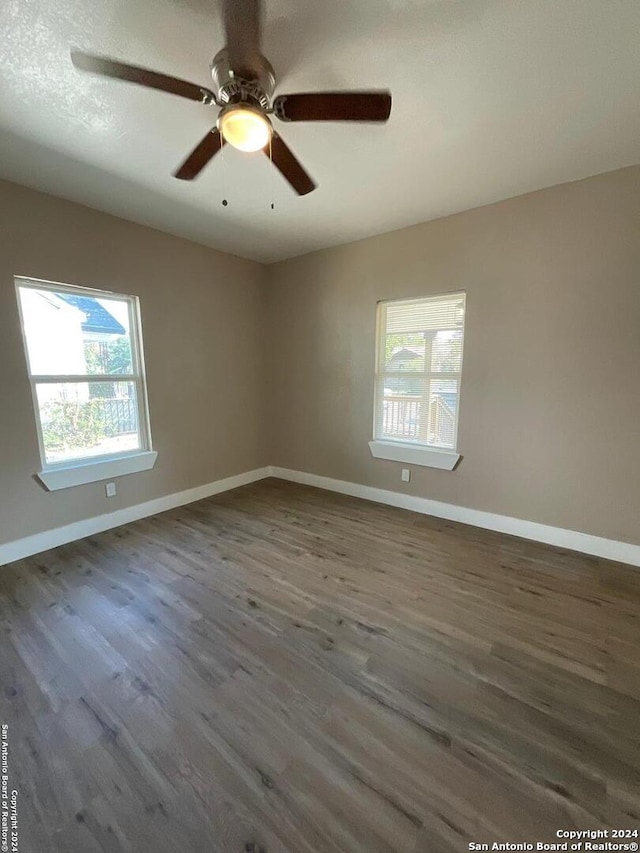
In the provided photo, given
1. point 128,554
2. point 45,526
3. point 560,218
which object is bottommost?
point 128,554

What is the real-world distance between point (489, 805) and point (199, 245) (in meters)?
4.39

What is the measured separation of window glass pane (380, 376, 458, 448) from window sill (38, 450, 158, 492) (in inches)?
94.4

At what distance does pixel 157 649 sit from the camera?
5.82 feet

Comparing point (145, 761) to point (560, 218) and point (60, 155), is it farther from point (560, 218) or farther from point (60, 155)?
point (560, 218)

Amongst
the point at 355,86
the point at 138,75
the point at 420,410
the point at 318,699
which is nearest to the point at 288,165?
the point at 355,86

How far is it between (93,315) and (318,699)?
3249mm

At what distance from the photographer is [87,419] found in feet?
9.96

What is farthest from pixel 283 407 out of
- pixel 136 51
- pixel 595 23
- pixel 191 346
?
pixel 595 23

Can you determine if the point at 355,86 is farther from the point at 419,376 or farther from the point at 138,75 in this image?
the point at 419,376

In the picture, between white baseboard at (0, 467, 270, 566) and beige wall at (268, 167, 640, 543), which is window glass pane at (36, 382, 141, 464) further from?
beige wall at (268, 167, 640, 543)

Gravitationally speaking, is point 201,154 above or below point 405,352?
above

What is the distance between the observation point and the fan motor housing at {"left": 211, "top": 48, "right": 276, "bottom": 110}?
4.52ft

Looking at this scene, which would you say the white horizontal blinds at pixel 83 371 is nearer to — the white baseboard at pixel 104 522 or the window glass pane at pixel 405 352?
the white baseboard at pixel 104 522

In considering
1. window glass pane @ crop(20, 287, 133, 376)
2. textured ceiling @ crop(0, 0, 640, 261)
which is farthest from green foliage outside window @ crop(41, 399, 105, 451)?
textured ceiling @ crop(0, 0, 640, 261)
